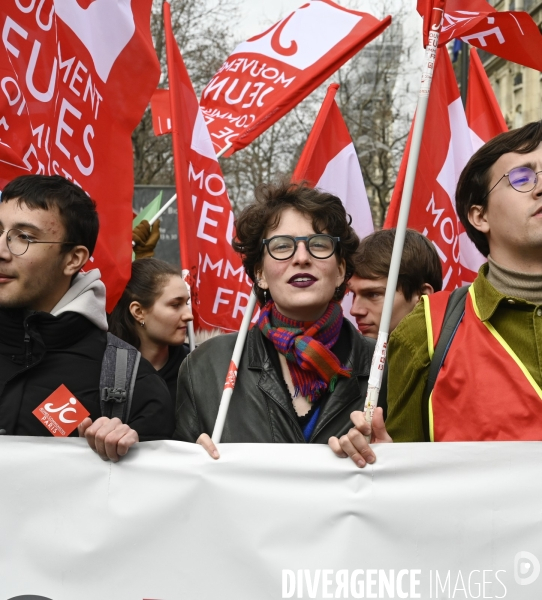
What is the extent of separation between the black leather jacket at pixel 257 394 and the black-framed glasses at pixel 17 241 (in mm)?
627

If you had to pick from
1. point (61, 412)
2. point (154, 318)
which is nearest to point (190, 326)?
point (154, 318)

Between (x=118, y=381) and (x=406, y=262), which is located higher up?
(x=406, y=262)

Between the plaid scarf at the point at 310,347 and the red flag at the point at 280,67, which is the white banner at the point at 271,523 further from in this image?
the red flag at the point at 280,67

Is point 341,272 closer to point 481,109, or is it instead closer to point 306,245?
point 306,245

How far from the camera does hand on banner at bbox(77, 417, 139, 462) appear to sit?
7.42 ft

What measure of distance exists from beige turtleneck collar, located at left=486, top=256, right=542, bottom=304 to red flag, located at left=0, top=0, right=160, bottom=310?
1.85 meters

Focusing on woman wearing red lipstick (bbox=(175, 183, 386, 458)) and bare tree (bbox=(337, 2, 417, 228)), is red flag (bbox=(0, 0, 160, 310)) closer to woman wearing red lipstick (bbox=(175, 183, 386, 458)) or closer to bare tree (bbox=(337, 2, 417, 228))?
woman wearing red lipstick (bbox=(175, 183, 386, 458))

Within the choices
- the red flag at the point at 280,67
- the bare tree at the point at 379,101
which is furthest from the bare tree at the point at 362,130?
the red flag at the point at 280,67

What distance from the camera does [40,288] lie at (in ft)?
9.41

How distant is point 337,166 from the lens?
5512 mm

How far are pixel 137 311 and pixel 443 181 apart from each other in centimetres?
213

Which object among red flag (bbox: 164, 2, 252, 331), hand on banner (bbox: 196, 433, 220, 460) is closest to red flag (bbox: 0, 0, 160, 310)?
red flag (bbox: 164, 2, 252, 331)

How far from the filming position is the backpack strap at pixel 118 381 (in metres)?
2.66

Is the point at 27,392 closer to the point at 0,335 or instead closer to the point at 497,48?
the point at 0,335
